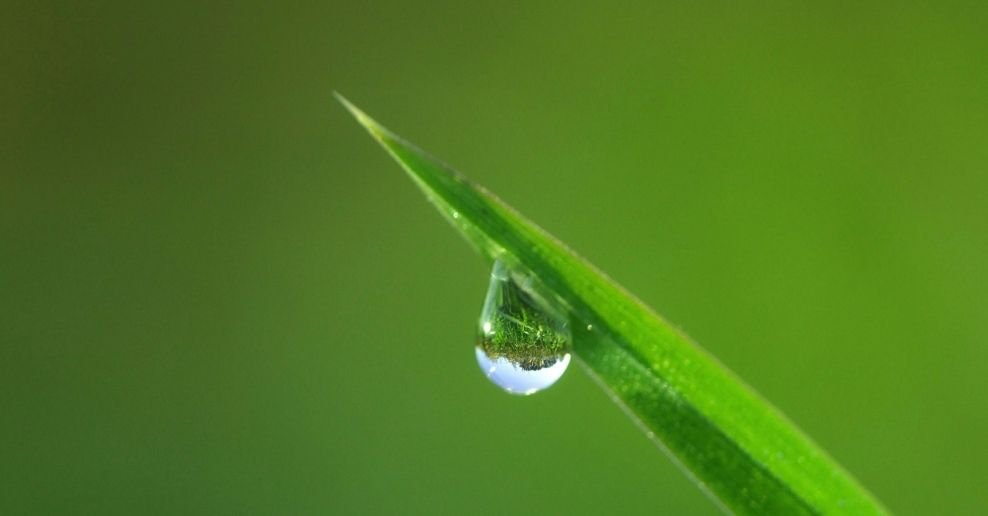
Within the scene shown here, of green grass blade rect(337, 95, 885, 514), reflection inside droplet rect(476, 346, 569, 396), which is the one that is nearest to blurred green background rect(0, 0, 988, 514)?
reflection inside droplet rect(476, 346, 569, 396)

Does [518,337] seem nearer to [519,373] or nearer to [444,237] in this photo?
[519,373]

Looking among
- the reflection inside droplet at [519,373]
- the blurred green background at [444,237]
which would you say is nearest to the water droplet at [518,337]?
the reflection inside droplet at [519,373]

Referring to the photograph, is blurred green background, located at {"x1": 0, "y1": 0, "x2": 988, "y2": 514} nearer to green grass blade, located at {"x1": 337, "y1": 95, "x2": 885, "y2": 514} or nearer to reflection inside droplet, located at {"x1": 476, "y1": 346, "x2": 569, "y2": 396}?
reflection inside droplet, located at {"x1": 476, "y1": 346, "x2": 569, "y2": 396}

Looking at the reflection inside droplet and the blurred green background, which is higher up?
the blurred green background

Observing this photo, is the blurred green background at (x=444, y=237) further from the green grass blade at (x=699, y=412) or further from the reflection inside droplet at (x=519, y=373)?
the green grass blade at (x=699, y=412)

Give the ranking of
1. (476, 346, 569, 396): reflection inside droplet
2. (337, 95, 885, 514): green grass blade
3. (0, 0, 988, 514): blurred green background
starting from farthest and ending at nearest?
(0, 0, 988, 514): blurred green background → (476, 346, 569, 396): reflection inside droplet → (337, 95, 885, 514): green grass blade

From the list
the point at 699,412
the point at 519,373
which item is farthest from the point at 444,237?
the point at 699,412
